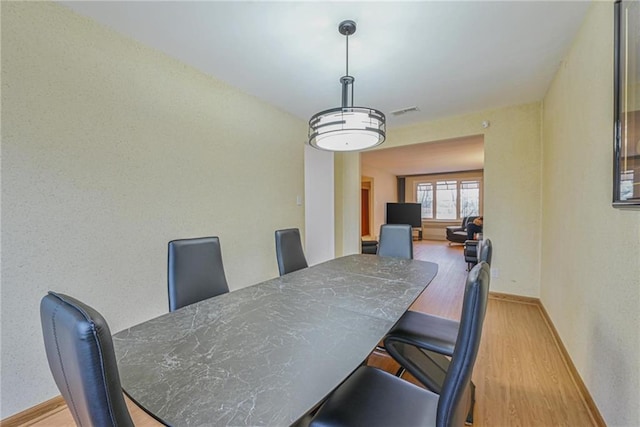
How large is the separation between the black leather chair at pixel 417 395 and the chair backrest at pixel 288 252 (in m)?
1.22

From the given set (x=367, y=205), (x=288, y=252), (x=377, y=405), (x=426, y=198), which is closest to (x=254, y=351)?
(x=377, y=405)

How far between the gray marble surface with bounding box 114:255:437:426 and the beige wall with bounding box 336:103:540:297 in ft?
7.85

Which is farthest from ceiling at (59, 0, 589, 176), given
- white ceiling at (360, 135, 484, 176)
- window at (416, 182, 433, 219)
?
window at (416, 182, 433, 219)

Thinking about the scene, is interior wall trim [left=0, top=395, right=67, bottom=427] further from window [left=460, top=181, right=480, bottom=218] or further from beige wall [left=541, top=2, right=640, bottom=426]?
window [left=460, top=181, right=480, bottom=218]

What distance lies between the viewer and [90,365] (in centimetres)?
49

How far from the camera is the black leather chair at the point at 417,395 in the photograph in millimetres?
729

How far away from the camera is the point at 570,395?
5.32ft

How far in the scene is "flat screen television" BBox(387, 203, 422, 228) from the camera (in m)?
8.39

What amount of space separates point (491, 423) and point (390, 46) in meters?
2.50

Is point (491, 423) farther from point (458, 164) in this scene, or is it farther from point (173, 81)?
point (458, 164)

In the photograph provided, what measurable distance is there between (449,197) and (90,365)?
32.1ft

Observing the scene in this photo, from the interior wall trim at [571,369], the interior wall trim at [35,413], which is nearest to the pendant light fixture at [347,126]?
the interior wall trim at [571,369]

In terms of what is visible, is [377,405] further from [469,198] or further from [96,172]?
[469,198]

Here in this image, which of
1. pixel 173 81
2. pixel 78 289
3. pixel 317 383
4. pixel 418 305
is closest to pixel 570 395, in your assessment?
pixel 418 305
